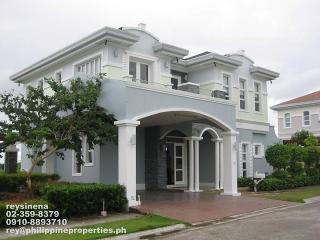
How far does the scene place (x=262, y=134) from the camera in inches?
1134

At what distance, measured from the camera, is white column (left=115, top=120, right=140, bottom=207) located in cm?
1489

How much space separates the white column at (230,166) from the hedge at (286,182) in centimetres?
307

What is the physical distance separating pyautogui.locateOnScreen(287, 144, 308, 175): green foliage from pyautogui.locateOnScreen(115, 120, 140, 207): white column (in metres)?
12.7

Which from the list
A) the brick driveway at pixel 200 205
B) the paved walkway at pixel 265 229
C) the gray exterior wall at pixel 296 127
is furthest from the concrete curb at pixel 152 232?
the gray exterior wall at pixel 296 127

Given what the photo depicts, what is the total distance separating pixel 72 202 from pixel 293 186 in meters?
15.0

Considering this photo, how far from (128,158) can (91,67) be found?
25.3ft

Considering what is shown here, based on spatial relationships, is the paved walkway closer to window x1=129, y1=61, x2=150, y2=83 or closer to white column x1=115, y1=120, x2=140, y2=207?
white column x1=115, y1=120, x2=140, y2=207

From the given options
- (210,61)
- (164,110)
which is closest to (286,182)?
(210,61)

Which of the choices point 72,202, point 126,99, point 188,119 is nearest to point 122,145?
point 126,99

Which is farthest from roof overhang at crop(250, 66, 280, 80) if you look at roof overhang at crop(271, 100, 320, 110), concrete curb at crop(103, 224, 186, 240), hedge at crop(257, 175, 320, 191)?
concrete curb at crop(103, 224, 186, 240)

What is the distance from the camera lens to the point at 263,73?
2862 centimetres

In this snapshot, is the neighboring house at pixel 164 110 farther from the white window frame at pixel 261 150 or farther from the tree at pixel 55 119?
the tree at pixel 55 119

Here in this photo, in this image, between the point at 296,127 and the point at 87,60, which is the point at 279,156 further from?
the point at 296,127

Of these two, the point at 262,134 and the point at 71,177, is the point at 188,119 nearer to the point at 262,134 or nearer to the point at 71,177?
the point at 71,177
